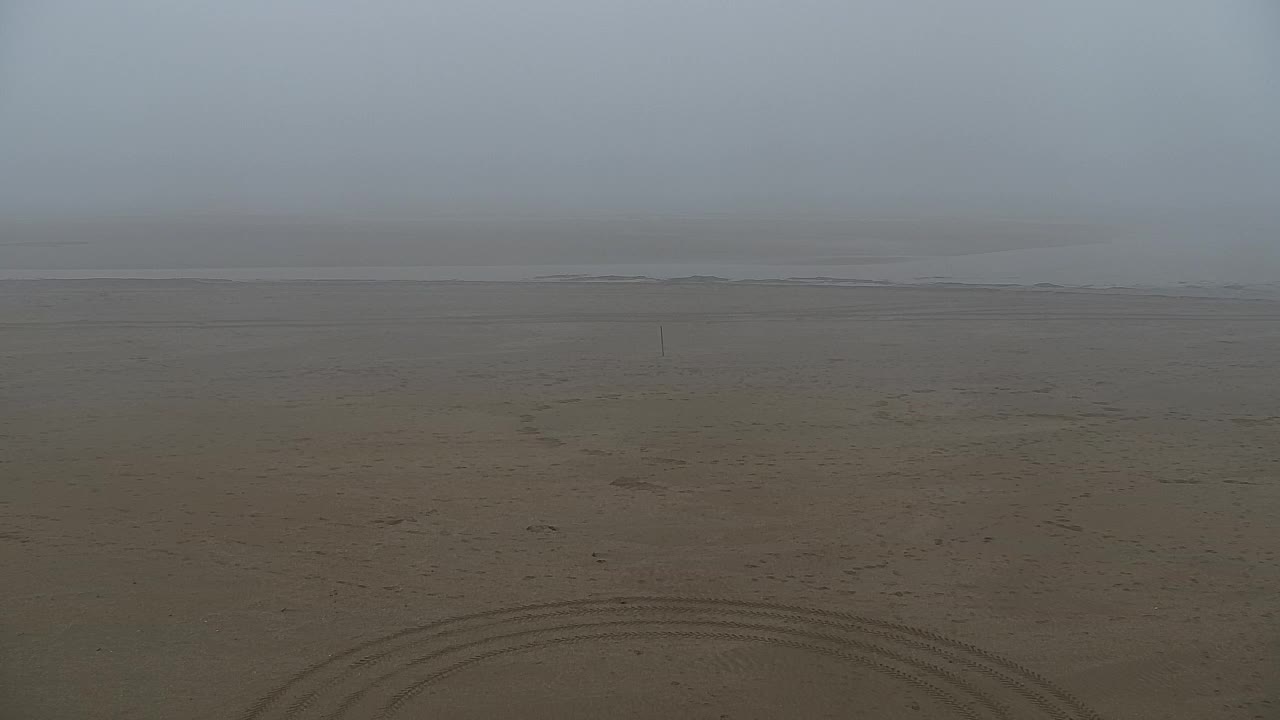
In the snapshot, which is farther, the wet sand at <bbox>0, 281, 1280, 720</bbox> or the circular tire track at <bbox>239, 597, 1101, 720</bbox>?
the wet sand at <bbox>0, 281, 1280, 720</bbox>

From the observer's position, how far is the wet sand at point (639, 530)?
5.83m

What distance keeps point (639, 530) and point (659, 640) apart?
5.92 ft

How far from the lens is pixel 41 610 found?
655 cm

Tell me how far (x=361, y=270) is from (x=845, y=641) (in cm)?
2235

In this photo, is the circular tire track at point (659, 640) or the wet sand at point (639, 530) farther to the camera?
the wet sand at point (639, 530)

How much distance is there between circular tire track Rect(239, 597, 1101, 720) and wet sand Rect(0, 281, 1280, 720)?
0.02 metres

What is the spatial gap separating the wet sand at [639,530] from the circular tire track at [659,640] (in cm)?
2

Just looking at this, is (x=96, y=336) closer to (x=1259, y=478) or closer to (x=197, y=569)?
(x=197, y=569)

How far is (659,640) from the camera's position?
6316 millimetres

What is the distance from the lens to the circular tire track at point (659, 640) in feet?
18.2

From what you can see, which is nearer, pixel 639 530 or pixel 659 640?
pixel 659 640

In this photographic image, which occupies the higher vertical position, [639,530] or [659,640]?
[639,530]

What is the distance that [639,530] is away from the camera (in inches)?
318

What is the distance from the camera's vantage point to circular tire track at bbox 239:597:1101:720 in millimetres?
5555
